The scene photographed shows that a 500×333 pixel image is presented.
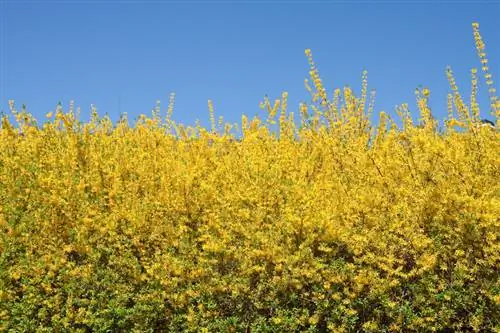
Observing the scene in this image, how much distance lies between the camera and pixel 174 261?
16.0ft

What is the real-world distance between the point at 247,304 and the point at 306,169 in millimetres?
2004

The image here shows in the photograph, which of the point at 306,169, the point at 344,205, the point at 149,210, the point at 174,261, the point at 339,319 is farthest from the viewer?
the point at 306,169

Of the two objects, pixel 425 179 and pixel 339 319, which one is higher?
pixel 425 179

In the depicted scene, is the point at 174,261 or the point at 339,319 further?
the point at 174,261

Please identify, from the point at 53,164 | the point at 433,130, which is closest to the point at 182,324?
the point at 53,164

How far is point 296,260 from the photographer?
467cm

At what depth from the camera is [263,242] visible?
15.8 feet

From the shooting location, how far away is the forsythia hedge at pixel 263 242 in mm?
4555

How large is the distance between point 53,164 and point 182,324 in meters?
2.95

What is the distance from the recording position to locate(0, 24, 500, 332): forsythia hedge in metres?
4.55

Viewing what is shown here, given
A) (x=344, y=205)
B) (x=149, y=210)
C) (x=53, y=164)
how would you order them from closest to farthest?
(x=344, y=205) < (x=149, y=210) < (x=53, y=164)

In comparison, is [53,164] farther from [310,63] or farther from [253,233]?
[310,63]

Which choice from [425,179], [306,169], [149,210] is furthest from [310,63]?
[149,210]

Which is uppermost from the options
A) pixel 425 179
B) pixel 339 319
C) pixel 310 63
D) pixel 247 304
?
pixel 310 63
